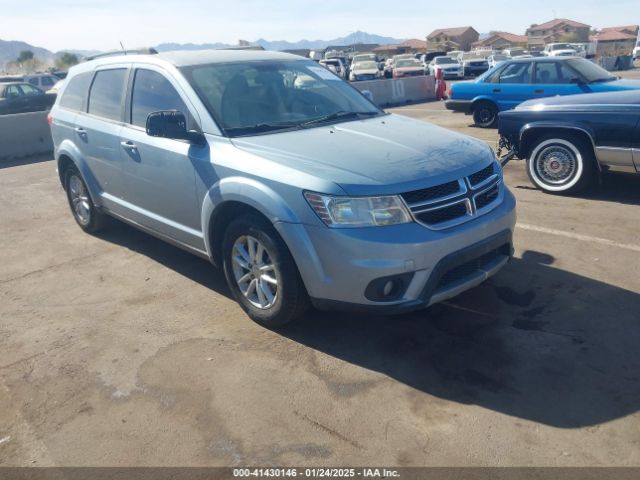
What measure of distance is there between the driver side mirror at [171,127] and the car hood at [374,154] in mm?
374

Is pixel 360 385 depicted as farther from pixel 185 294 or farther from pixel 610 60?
pixel 610 60

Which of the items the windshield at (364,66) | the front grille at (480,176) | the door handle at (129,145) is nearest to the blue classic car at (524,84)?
the front grille at (480,176)

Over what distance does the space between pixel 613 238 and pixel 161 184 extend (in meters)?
4.15

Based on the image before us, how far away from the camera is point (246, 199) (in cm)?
375

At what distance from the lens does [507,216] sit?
12.9 feet

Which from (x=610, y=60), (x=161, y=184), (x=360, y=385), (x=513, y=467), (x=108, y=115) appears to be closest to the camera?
(x=513, y=467)

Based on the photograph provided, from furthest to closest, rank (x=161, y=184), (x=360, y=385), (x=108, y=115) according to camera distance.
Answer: (x=108, y=115) < (x=161, y=184) < (x=360, y=385)

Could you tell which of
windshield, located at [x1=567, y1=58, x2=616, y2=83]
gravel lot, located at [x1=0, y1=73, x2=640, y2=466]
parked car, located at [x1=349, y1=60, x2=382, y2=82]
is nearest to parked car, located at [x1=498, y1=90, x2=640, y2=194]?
gravel lot, located at [x1=0, y1=73, x2=640, y2=466]

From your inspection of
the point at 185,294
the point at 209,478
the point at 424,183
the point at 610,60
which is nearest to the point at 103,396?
the point at 209,478

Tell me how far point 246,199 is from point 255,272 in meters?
0.54

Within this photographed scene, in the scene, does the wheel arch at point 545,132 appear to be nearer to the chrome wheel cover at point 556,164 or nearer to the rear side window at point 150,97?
the chrome wheel cover at point 556,164

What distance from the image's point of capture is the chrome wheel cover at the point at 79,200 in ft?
20.0

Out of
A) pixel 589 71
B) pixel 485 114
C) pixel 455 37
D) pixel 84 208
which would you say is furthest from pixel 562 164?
pixel 455 37

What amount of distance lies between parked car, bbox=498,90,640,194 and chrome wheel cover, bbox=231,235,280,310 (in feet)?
14.5
